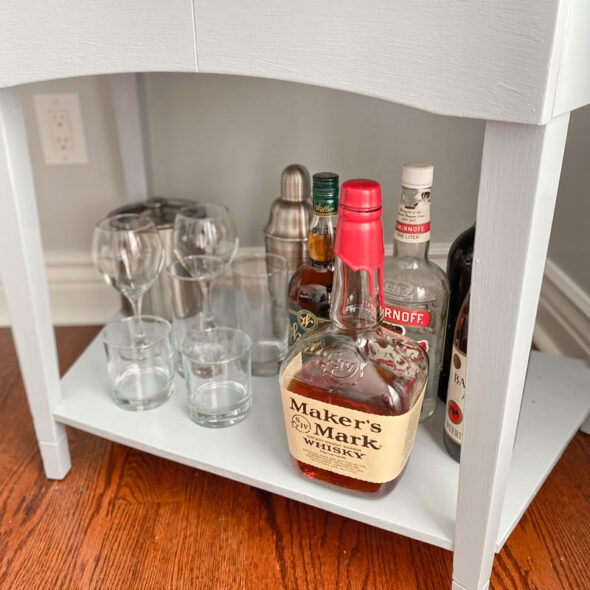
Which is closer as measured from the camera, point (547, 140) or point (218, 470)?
point (547, 140)

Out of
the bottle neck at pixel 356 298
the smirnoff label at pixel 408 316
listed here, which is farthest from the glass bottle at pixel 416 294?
the bottle neck at pixel 356 298

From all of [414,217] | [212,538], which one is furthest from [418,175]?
[212,538]

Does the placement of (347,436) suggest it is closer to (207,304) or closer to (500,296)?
(500,296)

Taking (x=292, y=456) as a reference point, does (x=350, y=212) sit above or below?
above

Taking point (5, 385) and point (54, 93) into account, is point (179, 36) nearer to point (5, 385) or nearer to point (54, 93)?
point (54, 93)

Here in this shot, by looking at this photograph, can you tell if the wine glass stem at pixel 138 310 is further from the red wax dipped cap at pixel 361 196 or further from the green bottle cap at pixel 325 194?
the red wax dipped cap at pixel 361 196

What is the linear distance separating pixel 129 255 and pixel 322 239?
276 millimetres

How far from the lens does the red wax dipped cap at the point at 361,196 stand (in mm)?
499

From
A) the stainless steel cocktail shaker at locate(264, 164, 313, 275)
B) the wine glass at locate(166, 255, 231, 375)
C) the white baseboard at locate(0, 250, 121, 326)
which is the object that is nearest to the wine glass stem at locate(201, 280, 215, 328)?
the wine glass at locate(166, 255, 231, 375)

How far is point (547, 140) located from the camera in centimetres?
42

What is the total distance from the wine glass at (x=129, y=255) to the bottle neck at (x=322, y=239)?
240 mm

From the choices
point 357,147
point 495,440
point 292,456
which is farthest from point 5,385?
point 495,440

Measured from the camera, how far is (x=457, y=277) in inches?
28.6

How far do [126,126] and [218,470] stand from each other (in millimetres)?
585
